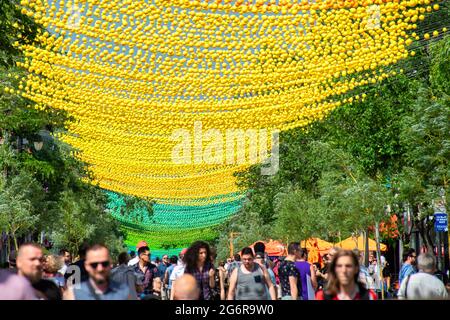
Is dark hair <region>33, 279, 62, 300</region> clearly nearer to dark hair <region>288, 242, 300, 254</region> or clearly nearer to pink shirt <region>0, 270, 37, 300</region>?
pink shirt <region>0, 270, 37, 300</region>

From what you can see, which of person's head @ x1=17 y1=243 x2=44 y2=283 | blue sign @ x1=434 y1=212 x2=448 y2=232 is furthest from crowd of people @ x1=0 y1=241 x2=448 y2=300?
blue sign @ x1=434 y1=212 x2=448 y2=232

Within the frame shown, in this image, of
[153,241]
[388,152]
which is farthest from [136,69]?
[153,241]

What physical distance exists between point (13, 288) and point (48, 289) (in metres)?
1.75

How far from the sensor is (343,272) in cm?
868

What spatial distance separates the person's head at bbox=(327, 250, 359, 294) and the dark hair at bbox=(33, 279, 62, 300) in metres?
2.75

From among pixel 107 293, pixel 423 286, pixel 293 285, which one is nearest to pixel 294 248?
pixel 293 285

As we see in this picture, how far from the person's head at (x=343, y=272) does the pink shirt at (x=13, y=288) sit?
259cm

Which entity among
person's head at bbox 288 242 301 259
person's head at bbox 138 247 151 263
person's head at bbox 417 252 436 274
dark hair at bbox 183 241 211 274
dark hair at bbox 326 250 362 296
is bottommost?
dark hair at bbox 326 250 362 296

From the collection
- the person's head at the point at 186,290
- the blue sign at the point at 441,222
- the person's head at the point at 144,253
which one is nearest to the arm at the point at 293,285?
the person's head at the point at 144,253

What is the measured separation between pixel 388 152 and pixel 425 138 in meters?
7.04

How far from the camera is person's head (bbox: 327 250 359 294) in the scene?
8.67 meters

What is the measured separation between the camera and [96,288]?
336 inches

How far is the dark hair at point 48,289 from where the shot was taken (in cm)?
963
